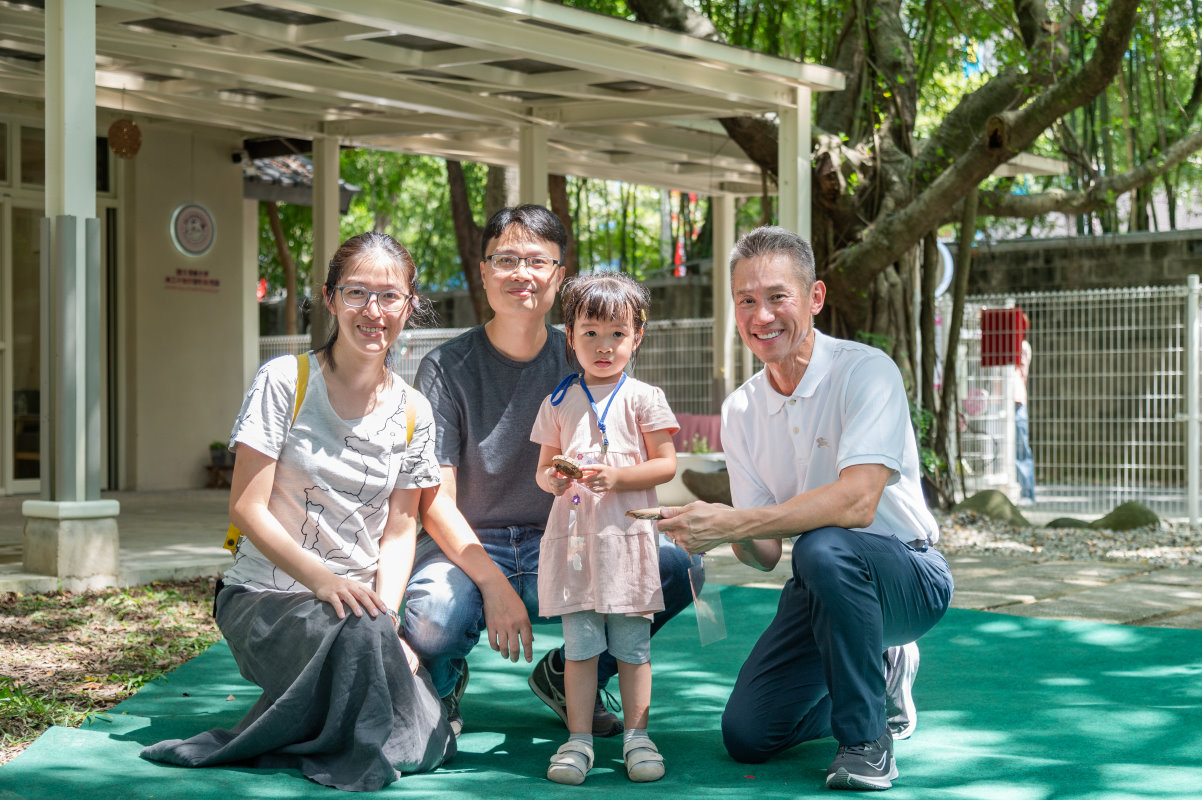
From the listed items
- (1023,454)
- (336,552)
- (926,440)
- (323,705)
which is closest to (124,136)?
(926,440)

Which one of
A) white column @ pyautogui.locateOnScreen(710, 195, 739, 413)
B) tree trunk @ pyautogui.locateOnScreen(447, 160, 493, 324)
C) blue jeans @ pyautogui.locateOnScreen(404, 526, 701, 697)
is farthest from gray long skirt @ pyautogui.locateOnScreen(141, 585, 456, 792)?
tree trunk @ pyautogui.locateOnScreen(447, 160, 493, 324)

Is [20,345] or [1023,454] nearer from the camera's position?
[20,345]

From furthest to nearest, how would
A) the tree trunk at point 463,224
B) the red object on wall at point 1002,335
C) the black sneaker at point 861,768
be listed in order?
1. the tree trunk at point 463,224
2. the red object on wall at point 1002,335
3. the black sneaker at point 861,768

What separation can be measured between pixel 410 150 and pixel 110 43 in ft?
11.5

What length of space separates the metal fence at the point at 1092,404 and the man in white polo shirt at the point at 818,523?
651 cm

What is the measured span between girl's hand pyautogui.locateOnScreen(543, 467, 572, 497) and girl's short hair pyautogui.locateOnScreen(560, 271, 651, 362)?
414 mm

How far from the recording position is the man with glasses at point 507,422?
3541 mm

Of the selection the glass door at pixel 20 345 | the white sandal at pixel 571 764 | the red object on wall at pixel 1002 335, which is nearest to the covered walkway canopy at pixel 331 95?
the glass door at pixel 20 345

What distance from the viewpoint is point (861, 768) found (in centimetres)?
304

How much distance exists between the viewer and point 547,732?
12.2ft

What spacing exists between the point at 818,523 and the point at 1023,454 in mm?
8440

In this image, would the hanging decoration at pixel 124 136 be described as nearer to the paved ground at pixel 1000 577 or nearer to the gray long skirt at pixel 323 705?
the paved ground at pixel 1000 577

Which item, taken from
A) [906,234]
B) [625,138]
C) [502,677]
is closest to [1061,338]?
[906,234]

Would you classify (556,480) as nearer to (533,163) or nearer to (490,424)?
(490,424)
